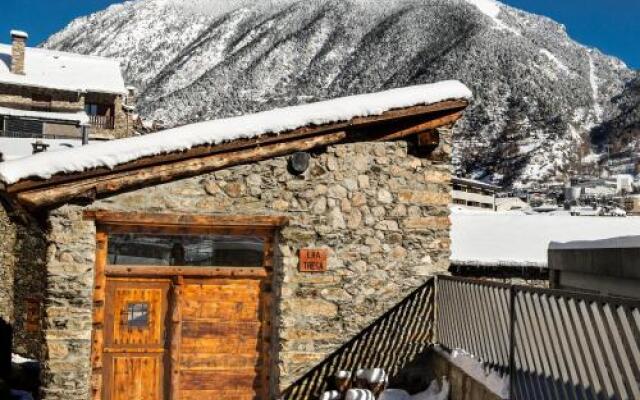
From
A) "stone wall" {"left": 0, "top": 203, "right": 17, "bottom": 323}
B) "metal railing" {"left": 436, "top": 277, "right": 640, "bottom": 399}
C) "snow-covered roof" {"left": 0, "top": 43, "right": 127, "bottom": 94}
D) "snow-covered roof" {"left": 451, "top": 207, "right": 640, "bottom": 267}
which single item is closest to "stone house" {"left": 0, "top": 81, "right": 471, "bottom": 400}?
"metal railing" {"left": 436, "top": 277, "right": 640, "bottom": 399}

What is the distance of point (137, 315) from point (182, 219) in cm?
131

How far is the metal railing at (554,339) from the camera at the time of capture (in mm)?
3738

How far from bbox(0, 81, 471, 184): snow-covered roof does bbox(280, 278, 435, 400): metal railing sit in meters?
2.37

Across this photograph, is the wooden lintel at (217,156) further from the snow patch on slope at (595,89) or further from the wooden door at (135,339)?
the snow patch on slope at (595,89)

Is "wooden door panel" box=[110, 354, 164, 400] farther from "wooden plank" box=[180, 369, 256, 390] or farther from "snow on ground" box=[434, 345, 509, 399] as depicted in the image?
"snow on ground" box=[434, 345, 509, 399]

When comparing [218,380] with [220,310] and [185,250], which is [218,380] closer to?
[220,310]

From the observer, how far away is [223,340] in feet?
26.1

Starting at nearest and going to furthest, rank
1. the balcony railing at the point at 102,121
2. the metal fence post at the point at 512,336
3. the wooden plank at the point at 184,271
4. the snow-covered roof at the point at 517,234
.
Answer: the metal fence post at the point at 512,336 < the wooden plank at the point at 184,271 < the snow-covered roof at the point at 517,234 < the balcony railing at the point at 102,121

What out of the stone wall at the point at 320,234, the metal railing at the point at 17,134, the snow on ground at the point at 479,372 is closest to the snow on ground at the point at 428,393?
the snow on ground at the point at 479,372

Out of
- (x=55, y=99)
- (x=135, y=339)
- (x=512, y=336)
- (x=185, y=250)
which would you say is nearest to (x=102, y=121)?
(x=55, y=99)

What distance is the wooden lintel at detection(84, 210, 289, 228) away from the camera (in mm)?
7293

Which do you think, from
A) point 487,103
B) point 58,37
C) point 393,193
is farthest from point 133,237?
point 58,37

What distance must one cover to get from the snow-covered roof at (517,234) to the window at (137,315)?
7824 millimetres

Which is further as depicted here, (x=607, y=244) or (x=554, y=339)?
(x=607, y=244)
